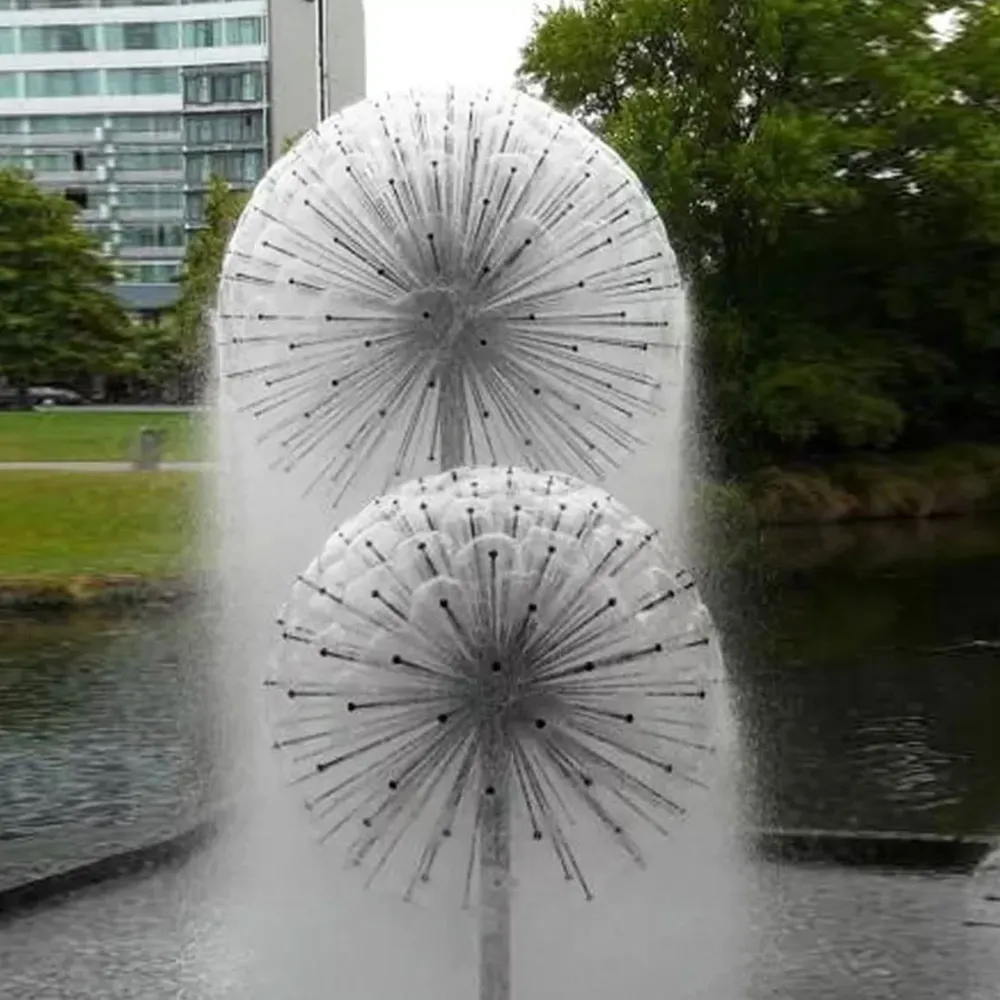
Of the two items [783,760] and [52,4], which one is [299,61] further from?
[783,760]

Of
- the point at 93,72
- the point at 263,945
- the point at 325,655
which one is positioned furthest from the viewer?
the point at 93,72

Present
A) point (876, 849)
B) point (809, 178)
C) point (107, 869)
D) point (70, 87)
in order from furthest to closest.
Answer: point (70, 87), point (809, 178), point (876, 849), point (107, 869)

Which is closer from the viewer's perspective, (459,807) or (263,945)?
(459,807)

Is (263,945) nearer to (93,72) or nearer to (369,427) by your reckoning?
(369,427)

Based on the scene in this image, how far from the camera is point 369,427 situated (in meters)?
7.07

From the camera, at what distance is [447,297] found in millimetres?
6805

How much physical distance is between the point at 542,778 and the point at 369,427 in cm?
162

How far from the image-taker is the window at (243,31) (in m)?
96.9

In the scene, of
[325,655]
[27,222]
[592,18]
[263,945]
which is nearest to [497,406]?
[325,655]

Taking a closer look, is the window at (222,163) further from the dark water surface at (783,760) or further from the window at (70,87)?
the dark water surface at (783,760)

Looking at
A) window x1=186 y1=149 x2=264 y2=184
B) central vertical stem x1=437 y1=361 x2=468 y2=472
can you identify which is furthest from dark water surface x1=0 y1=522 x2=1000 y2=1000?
window x1=186 y1=149 x2=264 y2=184

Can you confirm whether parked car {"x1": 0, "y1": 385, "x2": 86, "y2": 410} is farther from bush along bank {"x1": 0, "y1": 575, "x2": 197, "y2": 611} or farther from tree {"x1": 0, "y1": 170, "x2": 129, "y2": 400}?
bush along bank {"x1": 0, "y1": 575, "x2": 197, "y2": 611}

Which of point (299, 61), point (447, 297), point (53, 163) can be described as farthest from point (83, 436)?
point (53, 163)

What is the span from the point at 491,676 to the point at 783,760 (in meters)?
7.83
